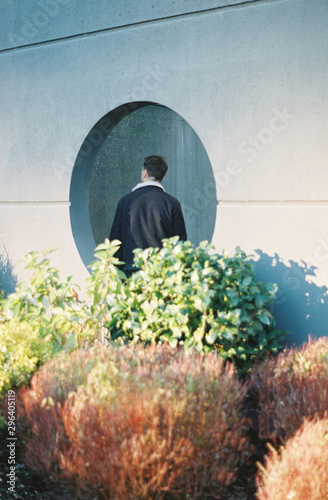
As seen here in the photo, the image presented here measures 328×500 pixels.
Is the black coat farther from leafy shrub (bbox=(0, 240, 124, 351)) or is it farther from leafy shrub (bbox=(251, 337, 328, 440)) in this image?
leafy shrub (bbox=(251, 337, 328, 440))

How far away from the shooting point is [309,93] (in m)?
3.99

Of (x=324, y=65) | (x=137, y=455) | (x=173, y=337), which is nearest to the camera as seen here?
(x=137, y=455)

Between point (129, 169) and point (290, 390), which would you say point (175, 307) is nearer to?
point (290, 390)

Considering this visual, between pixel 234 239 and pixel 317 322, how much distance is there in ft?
2.93

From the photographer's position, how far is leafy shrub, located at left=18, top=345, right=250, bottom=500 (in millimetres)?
2332

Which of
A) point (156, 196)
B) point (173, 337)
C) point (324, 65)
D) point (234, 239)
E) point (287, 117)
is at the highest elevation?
point (324, 65)

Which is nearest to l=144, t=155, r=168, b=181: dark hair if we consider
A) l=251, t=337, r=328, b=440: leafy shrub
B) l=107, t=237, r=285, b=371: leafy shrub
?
l=107, t=237, r=285, b=371: leafy shrub

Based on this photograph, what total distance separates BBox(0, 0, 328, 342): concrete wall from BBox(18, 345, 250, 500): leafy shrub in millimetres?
1646

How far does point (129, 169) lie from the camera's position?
9047 mm

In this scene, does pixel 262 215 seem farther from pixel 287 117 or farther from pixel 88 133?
pixel 88 133

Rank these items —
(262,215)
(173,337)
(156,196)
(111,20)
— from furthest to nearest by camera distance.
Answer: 1. (111,20)
2. (156,196)
3. (262,215)
4. (173,337)

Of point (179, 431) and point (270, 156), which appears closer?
point (179, 431)

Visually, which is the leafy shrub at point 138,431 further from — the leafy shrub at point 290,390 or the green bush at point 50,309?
the green bush at point 50,309

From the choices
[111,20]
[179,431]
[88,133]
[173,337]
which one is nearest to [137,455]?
[179,431]
